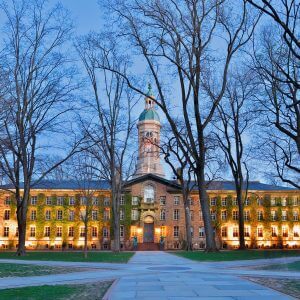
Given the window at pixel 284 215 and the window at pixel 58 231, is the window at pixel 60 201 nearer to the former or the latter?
the window at pixel 58 231

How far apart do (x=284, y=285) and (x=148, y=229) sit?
54.4 metres

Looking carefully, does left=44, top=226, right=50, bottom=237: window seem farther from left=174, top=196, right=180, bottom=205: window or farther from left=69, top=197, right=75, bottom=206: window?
left=174, top=196, right=180, bottom=205: window

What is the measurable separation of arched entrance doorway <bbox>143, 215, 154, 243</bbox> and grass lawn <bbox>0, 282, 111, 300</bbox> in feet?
176

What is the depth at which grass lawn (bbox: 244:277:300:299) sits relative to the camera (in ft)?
37.2

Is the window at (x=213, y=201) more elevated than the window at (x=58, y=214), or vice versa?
the window at (x=213, y=201)

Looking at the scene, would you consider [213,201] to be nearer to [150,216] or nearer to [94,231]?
[150,216]

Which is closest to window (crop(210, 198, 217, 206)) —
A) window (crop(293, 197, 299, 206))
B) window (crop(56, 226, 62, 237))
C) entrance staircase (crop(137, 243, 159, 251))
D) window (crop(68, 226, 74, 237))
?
window (crop(293, 197, 299, 206))

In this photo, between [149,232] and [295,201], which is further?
[295,201]

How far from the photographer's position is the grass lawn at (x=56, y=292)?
10672mm

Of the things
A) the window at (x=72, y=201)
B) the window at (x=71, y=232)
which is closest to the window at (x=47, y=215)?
the window at (x=72, y=201)

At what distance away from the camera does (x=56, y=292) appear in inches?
454

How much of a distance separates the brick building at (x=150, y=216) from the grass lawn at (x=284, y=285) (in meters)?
51.8

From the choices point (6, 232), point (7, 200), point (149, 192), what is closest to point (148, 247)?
point (149, 192)

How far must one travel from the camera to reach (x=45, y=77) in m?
30.4
